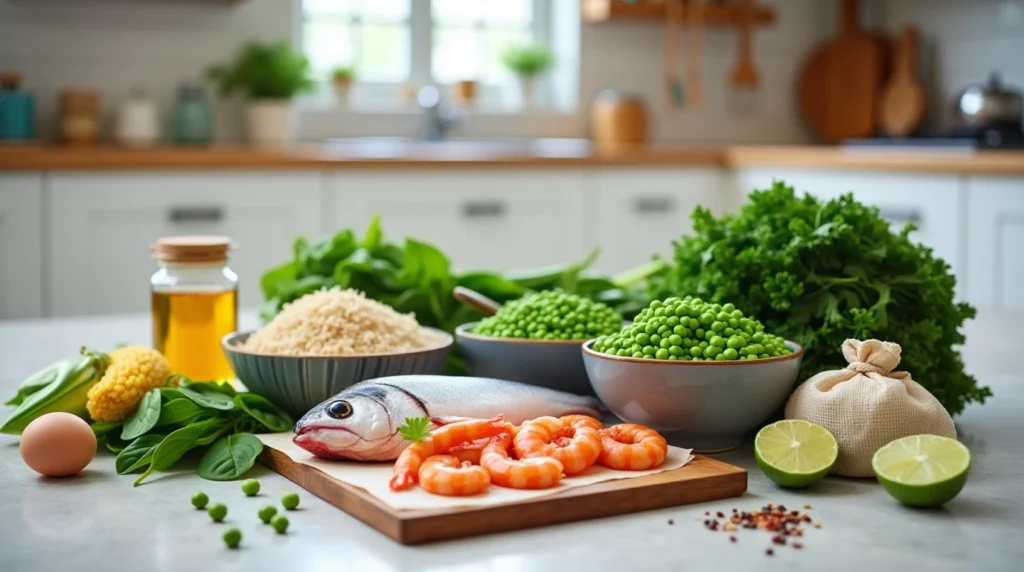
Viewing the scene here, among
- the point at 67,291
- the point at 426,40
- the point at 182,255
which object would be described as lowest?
the point at 67,291

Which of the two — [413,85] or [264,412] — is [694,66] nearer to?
[413,85]

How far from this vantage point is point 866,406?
3.36 feet

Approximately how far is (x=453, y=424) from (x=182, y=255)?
0.52 m

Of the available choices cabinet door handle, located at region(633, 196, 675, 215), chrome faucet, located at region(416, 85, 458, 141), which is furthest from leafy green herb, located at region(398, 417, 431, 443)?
chrome faucet, located at region(416, 85, 458, 141)

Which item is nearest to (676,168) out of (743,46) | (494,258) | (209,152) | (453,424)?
(494,258)

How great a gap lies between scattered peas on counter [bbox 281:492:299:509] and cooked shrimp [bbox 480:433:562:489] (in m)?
0.14

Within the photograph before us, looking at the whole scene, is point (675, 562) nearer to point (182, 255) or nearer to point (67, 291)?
point (182, 255)

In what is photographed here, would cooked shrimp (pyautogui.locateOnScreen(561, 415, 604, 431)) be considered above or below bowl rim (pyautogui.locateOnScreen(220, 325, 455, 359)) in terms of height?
below

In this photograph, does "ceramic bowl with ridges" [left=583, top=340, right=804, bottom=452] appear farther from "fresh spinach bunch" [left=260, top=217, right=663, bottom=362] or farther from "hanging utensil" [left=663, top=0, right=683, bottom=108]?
"hanging utensil" [left=663, top=0, right=683, bottom=108]

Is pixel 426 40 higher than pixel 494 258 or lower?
higher

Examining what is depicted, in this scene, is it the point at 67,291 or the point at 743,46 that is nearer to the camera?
the point at 67,291

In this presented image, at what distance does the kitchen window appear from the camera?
4.68 m

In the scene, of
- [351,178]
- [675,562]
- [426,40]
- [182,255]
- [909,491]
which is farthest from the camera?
[426,40]

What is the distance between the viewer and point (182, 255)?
136cm
